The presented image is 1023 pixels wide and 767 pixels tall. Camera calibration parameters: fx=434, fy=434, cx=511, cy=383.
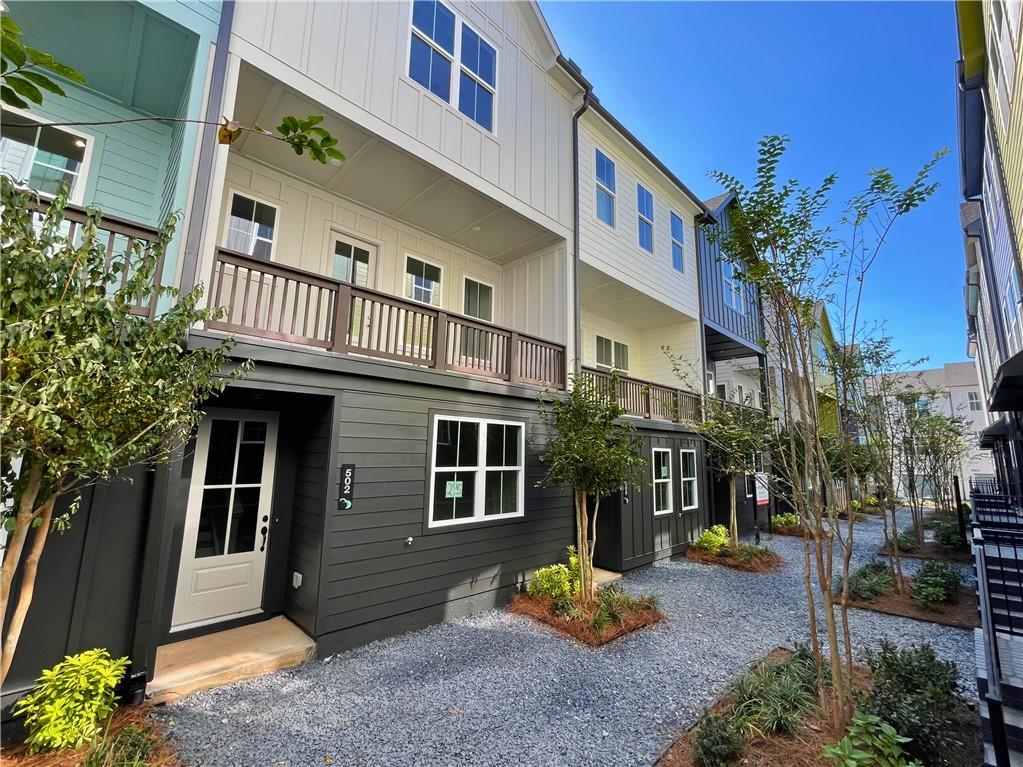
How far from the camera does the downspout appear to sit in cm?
429

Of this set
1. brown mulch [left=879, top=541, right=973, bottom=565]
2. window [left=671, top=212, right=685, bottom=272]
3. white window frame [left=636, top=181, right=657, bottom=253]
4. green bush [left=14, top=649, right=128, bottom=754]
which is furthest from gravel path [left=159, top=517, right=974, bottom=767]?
window [left=671, top=212, right=685, bottom=272]

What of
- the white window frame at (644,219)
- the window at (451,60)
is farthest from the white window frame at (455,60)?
the white window frame at (644,219)

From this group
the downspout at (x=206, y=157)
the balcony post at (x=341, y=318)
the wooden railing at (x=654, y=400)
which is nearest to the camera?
the downspout at (x=206, y=157)

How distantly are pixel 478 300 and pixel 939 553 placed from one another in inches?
474

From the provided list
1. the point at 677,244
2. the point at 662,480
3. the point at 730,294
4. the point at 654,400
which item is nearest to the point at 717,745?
the point at 662,480

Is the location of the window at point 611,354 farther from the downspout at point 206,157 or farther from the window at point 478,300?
the downspout at point 206,157

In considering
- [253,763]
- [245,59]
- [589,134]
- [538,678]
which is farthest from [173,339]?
[589,134]

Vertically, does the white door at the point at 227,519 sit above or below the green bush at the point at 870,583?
above

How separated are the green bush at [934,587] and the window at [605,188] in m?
8.44

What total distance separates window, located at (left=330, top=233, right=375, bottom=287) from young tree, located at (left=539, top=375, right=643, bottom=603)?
3991 mm

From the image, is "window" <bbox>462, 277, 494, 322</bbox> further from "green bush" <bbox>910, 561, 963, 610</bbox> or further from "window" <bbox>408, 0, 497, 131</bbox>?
"green bush" <bbox>910, 561, 963, 610</bbox>

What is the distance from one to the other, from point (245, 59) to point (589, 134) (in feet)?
22.9

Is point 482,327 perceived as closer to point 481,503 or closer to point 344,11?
point 481,503

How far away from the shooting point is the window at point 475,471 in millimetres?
5852
